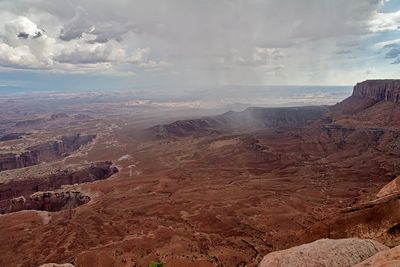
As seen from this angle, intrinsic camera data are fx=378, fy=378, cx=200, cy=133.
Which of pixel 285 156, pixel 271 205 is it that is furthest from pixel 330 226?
pixel 285 156

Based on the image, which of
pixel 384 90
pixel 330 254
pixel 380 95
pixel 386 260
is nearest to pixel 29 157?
pixel 330 254

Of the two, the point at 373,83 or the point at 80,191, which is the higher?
the point at 373,83

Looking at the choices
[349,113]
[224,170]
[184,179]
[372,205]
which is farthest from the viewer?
[349,113]

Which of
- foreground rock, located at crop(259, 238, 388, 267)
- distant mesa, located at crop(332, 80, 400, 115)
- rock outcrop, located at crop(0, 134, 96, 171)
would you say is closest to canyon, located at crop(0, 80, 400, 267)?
foreground rock, located at crop(259, 238, 388, 267)

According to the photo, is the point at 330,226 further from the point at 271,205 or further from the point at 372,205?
the point at 271,205

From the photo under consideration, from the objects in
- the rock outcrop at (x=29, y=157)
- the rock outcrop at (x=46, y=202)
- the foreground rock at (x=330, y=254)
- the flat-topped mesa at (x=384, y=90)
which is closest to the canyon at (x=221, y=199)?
the foreground rock at (x=330, y=254)
